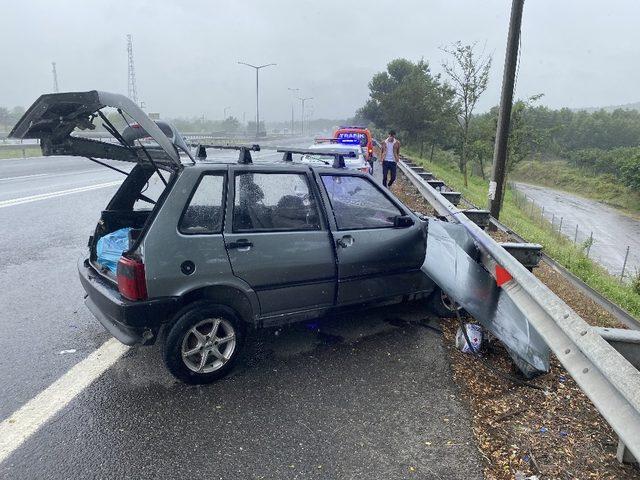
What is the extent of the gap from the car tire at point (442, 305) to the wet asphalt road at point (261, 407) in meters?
0.18

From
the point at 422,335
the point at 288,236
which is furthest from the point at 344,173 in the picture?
the point at 422,335

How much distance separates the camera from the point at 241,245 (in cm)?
363

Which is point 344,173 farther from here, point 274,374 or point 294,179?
point 274,374

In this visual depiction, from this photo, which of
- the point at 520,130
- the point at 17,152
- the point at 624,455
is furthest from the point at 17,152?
the point at 624,455

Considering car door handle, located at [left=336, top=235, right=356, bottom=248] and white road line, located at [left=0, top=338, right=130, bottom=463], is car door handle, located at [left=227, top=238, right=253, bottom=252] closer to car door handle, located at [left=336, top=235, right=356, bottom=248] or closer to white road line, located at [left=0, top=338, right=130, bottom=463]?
car door handle, located at [left=336, top=235, right=356, bottom=248]

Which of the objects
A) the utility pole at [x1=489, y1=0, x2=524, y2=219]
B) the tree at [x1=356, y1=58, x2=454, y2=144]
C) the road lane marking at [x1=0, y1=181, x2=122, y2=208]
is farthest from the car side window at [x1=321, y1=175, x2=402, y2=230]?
the tree at [x1=356, y1=58, x2=454, y2=144]

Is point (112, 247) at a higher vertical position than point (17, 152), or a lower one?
higher

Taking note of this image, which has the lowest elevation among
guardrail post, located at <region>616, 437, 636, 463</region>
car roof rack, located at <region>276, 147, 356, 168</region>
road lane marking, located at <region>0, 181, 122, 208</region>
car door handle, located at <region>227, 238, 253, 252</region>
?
road lane marking, located at <region>0, 181, 122, 208</region>

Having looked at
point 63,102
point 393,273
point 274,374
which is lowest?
point 274,374

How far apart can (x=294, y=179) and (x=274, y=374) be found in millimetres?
1662

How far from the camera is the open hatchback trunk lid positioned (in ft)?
10.8

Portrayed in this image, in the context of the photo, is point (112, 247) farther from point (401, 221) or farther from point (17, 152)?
point (17, 152)

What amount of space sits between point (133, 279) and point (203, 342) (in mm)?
705

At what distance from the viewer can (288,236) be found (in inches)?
152
